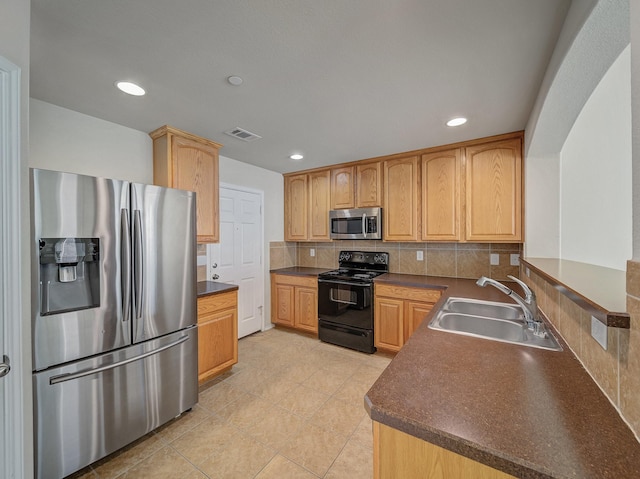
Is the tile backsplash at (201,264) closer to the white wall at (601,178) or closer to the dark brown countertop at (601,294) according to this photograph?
the dark brown countertop at (601,294)

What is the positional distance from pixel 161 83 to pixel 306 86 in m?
0.92

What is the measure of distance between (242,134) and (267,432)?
246cm

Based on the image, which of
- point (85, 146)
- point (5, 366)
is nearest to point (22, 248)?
point (5, 366)

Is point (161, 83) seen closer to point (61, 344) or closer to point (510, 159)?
point (61, 344)

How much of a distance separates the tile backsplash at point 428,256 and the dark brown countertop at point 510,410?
77.3 inches

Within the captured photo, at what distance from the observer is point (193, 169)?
2.54 m

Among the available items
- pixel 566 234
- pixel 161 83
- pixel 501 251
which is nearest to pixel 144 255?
pixel 161 83

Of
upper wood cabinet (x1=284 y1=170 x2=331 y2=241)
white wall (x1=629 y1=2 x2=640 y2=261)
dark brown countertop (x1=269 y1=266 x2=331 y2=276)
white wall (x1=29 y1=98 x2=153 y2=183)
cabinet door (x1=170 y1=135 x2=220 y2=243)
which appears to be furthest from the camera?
upper wood cabinet (x1=284 y1=170 x2=331 y2=241)

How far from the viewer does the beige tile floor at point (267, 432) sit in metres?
1.56

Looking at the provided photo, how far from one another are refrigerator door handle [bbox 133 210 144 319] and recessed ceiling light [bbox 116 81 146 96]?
80 centimetres

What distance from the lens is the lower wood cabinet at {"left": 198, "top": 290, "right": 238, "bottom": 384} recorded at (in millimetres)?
2292

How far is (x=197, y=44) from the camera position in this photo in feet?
4.39

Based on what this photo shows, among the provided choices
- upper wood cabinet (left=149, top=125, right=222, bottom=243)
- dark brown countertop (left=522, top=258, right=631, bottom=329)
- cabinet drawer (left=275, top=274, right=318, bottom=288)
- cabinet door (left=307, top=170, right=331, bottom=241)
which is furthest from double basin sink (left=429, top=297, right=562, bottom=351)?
upper wood cabinet (left=149, top=125, right=222, bottom=243)

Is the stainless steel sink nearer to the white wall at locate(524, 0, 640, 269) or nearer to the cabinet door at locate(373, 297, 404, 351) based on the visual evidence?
the white wall at locate(524, 0, 640, 269)
